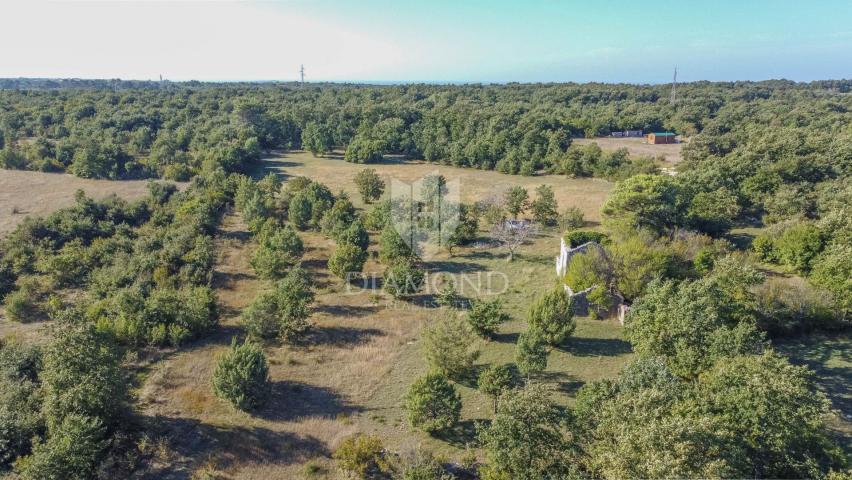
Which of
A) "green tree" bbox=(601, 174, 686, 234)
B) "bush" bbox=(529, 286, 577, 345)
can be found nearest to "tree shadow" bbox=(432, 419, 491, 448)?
"bush" bbox=(529, 286, 577, 345)

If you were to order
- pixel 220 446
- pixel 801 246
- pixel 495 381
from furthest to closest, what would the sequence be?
pixel 801 246 < pixel 495 381 < pixel 220 446

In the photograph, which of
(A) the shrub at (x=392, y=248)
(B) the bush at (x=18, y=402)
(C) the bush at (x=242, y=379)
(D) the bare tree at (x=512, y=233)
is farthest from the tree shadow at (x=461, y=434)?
(D) the bare tree at (x=512, y=233)

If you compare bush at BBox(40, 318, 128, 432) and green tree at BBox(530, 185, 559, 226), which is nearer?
bush at BBox(40, 318, 128, 432)

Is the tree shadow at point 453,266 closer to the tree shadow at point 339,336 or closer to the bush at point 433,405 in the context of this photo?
the tree shadow at point 339,336

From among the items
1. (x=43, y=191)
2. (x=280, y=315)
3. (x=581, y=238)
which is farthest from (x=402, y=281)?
(x=43, y=191)

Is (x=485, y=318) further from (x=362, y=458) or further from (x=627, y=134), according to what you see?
(x=627, y=134)

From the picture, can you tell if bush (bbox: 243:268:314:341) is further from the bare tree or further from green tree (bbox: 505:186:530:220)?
green tree (bbox: 505:186:530:220)

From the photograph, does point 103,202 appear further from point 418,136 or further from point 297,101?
point 297,101
